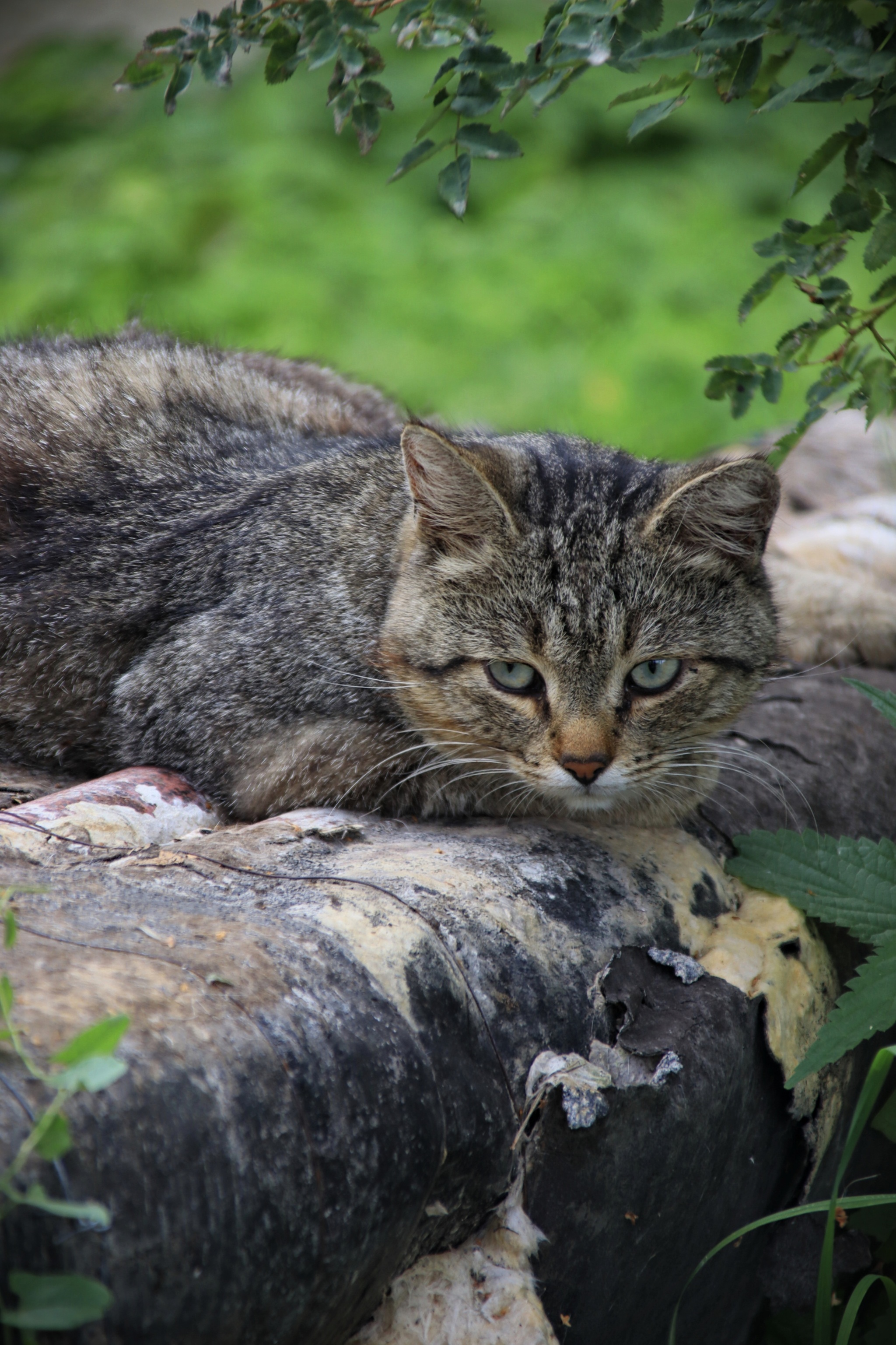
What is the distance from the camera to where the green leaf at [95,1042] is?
1.33 m

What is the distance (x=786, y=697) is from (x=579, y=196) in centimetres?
589

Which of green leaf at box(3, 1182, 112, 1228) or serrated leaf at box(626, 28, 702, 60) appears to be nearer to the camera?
green leaf at box(3, 1182, 112, 1228)

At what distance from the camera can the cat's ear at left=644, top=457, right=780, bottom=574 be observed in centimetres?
250

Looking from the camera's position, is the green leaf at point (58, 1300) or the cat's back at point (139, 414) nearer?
the green leaf at point (58, 1300)

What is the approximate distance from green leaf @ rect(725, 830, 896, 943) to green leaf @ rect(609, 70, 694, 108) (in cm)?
152

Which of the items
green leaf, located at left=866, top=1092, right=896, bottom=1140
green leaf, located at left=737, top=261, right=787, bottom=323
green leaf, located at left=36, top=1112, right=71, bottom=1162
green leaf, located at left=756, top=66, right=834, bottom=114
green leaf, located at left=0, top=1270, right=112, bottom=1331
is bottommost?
green leaf, located at left=866, top=1092, right=896, bottom=1140

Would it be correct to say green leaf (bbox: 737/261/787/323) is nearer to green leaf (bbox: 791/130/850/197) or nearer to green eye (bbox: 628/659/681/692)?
green leaf (bbox: 791/130/850/197)

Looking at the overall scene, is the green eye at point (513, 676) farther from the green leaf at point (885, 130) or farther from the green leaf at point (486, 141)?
the green leaf at point (885, 130)

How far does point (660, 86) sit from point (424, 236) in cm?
605

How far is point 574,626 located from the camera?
253cm

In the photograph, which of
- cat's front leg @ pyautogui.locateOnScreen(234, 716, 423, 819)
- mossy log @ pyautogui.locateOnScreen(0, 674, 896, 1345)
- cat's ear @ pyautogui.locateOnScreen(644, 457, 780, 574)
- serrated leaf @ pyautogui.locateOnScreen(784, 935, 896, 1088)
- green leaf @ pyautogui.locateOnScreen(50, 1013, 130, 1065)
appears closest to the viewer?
green leaf @ pyautogui.locateOnScreen(50, 1013, 130, 1065)

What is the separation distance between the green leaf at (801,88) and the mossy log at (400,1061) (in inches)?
58.5

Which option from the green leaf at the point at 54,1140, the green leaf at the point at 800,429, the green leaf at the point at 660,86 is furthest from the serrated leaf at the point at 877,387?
the green leaf at the point at 54,1140

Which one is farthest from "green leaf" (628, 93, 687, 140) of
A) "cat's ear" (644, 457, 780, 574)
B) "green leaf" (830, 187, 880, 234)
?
"cat's ear" (644, 457, 780, 574)
